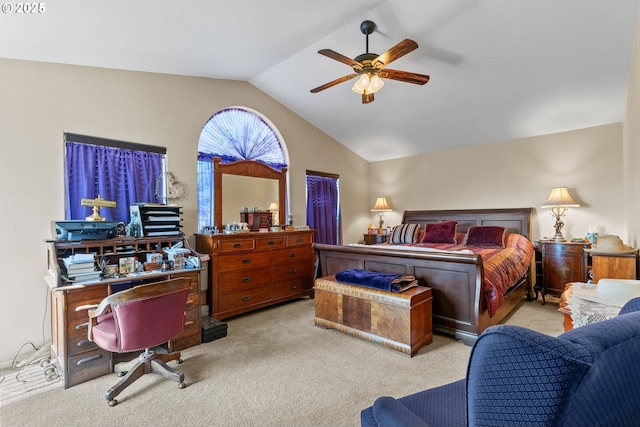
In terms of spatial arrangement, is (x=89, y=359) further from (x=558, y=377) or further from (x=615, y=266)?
(x=615, y=266)

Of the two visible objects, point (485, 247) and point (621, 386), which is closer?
point (621, 386)

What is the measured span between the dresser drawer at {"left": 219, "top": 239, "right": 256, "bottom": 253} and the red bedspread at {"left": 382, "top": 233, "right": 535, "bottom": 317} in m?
2.67

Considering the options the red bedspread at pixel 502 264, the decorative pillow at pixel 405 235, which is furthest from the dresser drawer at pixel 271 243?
the red bedspread at pixel 502 264

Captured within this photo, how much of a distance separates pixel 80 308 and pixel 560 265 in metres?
5.34

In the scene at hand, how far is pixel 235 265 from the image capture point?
148 inches

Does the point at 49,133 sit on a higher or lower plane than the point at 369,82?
lower

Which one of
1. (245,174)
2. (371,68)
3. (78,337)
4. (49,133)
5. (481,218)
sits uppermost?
(371,68)

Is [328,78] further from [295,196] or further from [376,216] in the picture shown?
[376,216]

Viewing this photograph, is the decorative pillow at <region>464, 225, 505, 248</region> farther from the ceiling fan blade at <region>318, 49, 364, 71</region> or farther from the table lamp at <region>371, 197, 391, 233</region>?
the ceiling fan blade at <region>318, 49, 364, 71</region>

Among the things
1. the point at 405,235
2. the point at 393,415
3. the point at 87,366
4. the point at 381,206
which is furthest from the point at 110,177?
the point at 381,206

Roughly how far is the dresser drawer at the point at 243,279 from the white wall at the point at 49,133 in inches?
30.5

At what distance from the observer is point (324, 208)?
552 cm

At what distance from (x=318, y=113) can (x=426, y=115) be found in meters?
1.67

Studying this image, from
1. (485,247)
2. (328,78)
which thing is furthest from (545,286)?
(328,78)
